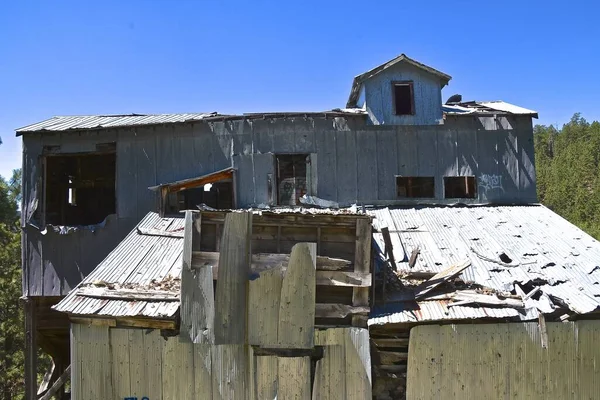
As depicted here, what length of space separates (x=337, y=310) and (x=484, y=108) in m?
10.7

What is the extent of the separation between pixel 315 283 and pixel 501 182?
355 inches

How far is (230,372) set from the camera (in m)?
9.29

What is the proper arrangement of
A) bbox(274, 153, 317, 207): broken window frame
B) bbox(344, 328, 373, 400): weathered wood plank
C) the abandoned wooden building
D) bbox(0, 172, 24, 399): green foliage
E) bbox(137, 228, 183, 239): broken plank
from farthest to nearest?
1. bbox(0, 172, 24, 399): green foliage
2. bbox(274, 153, 317, 207): broken window frame
3. bbox(137, 228, 183, 239): broken plank
4. the abandoned wooden building
5. bbox(344, 328, 373, 400): weathered wood plank

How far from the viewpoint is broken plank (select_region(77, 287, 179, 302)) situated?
953 centimetres

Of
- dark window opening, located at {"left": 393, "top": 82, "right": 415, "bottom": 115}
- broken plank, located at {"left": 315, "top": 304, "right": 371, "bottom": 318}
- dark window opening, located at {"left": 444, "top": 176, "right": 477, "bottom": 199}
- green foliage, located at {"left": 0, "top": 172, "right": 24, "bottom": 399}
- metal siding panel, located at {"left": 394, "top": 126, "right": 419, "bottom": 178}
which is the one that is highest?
dark window opening, located at {"left": 393, "top": 82, "right": 415, "bottom": 115}

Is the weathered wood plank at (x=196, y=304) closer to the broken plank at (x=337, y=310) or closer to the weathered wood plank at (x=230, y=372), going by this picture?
the weathered wood plank at (x=230, y=372)

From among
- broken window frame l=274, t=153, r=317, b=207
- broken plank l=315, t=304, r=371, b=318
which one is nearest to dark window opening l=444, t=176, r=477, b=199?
broken window frame l=274, t=153, r=317, b=207

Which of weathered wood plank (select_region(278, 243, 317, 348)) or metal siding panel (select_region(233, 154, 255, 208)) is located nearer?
weathered wood plank (select_region(278, 243, 317, 348))

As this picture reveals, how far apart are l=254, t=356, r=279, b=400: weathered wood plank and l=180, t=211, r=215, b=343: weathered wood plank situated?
121 centimetres

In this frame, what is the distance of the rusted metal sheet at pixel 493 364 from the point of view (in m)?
9.26

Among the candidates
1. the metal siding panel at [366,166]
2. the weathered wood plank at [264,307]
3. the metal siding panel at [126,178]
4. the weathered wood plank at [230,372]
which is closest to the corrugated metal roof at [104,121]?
the metal siding panel at [126,178]

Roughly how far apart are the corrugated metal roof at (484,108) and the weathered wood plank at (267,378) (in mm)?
10387

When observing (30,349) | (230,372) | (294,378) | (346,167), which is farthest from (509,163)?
(30,349)

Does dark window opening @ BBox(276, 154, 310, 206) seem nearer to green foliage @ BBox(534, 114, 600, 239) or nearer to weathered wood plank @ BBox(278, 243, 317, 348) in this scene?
weathered wood plank @ BBox(278, 243, 317, 348)
